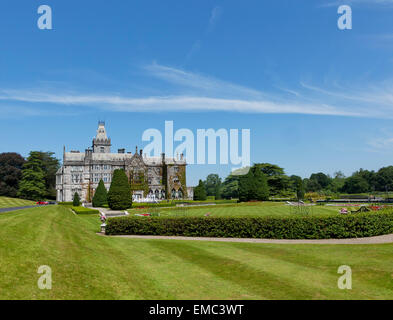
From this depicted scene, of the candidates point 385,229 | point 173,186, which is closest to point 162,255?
point 385,229

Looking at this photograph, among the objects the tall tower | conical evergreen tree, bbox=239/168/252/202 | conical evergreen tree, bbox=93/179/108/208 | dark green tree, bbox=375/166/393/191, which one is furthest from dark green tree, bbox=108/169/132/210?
dark green tree, bbox=375/166/393/191

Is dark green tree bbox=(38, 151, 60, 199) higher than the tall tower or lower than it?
lower

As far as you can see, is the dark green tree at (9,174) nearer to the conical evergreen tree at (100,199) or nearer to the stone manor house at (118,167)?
the stone manor house at (118,167)

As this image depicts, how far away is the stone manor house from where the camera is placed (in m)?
78.2

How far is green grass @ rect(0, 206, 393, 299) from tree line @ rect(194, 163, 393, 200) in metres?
52.6

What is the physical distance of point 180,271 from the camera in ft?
38.7

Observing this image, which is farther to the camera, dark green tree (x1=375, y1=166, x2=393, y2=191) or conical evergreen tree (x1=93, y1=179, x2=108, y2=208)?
dark green tree (x1=375, y1=166, x2=393, y2=191)

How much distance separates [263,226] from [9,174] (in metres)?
83.6

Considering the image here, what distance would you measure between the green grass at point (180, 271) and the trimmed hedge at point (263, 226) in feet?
14.1

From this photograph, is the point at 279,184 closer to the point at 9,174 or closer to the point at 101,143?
the point at 101,143

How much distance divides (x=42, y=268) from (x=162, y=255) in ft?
21.1

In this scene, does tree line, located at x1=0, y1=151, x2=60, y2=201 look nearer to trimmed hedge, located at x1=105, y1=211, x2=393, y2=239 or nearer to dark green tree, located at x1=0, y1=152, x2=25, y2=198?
dark green tree, located at x1=0, y1=152, x2=25, y2=198

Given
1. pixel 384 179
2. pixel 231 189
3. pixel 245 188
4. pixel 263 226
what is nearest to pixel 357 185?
pixel 384 179
